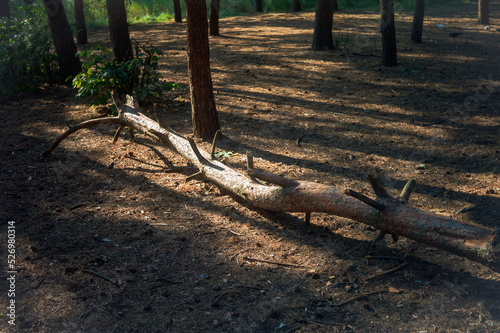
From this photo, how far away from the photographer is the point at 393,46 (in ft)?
30.0

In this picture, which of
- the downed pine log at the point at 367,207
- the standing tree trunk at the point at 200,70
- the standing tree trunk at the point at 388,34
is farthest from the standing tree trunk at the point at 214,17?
the downed pine log at the point at 367,207

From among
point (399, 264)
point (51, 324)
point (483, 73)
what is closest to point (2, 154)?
point (51, 324)

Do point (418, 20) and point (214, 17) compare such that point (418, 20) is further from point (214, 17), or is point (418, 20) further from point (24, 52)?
point (24, 52)

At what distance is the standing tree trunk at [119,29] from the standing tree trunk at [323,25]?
4.97 metres

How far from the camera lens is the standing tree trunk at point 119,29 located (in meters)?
7.73

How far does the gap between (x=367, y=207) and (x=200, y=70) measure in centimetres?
328

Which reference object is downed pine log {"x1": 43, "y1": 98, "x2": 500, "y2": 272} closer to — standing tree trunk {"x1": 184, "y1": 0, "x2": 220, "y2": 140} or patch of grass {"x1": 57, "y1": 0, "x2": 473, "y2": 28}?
standing tree trunk {"x1": 184, "y1": 0, "x2": 220, "y2": 140}

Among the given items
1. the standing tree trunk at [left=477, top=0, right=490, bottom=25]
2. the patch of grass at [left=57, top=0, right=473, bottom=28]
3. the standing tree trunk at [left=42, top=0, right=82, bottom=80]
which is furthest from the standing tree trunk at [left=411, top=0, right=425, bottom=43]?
the standing tree trunk at [left=42, top=0, right=82, bottom=80]

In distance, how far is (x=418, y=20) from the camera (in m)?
11.0

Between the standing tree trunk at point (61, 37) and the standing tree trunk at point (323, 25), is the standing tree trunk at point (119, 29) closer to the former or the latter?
the standing tree trunk at point (61, 37)

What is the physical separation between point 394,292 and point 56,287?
8.88 feet

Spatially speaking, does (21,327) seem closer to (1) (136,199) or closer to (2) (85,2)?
(1) (136,199)

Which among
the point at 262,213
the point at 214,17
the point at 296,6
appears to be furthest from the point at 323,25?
the point at 296,6

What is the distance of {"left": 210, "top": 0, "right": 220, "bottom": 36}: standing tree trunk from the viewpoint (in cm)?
1219
